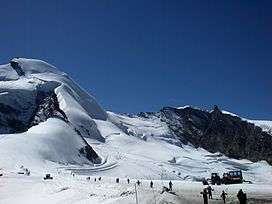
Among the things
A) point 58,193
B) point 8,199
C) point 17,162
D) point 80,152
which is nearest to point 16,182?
point 8,199

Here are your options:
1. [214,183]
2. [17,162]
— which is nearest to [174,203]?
[214,183]

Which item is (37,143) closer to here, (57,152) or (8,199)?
(57,152)

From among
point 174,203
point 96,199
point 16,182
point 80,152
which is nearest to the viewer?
point 174,203

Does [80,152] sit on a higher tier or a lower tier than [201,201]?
higher

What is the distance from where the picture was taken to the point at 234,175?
92.8 meters

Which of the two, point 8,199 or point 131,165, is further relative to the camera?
point 131,165

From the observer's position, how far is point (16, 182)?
88.8 meters

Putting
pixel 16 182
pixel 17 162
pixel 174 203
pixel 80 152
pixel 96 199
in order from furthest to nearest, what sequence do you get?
pixel 80 152, pixel 17 162, pixel 16 182, pixel 96 199, pixel 174 203

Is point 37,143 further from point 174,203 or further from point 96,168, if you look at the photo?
point 174,203

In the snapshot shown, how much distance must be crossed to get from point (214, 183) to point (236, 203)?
4420 centimetres

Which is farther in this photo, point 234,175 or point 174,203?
point 234,175

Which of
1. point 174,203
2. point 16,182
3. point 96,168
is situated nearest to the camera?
point 174,203

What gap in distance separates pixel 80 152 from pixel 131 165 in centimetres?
1905

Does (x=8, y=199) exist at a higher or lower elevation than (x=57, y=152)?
lower
